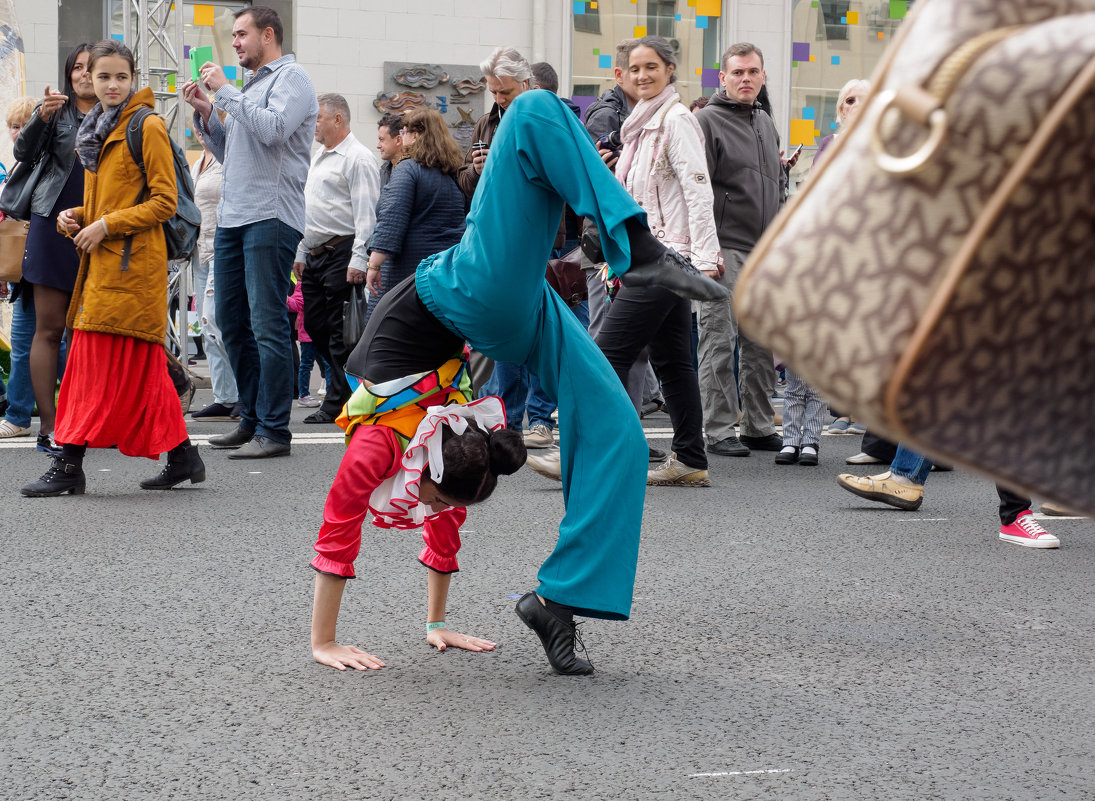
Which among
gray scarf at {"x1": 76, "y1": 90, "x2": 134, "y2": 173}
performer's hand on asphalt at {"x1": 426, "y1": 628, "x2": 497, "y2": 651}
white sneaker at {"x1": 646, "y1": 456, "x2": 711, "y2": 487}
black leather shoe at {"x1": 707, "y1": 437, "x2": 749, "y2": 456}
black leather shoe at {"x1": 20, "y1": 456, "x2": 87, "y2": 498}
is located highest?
gray scarf at {"x1": 76, "y1": 90, "x2": 134, "y2": 173}

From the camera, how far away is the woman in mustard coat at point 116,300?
5.66 meters

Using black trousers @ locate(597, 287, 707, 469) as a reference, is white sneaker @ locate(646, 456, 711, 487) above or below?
below

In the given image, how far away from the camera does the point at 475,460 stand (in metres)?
3.14

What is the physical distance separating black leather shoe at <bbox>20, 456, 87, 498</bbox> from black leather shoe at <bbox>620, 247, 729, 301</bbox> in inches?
138

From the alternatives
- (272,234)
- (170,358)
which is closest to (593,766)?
(170,358)

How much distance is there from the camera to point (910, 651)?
3535 mm

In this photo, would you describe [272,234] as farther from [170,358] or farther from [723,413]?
[723,413]

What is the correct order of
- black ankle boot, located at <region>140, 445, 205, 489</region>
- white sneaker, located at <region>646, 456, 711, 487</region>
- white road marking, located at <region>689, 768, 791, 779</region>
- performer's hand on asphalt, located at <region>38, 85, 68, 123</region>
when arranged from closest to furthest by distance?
white road marking, located at <region>689, 768, 791, 779</region> < black ankle boot, located at <region>140, 445, 205, 489</region> < white sneaker, located at <region>646, 456, 711, 487</region> < performer's hand on asphalt, located at <region>38, 85, 68, 123</region>

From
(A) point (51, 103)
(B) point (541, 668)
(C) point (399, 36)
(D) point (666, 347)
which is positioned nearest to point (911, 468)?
(D) point (666, 347)

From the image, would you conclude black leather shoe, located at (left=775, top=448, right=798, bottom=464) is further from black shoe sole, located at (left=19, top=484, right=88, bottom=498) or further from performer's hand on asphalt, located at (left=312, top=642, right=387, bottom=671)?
performer's hand on asphalt, located at (left=312, top=642, right=387, bottom=671)

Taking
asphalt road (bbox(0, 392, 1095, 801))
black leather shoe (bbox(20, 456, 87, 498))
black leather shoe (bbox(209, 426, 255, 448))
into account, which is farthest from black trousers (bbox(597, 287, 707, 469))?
black leather shoe (bbox(20, 456, 87, 498))

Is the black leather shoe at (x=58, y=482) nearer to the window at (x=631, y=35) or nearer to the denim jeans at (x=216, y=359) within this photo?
the denim jeans at (x=216, y=359)

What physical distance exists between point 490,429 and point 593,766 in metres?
0.96

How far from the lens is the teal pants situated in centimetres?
300
